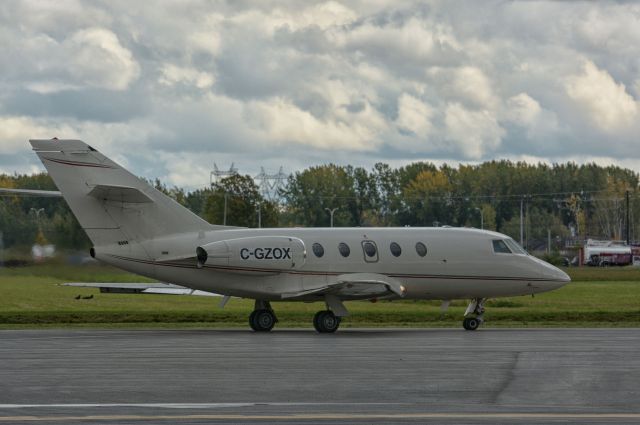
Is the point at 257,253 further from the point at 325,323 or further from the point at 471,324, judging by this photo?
the point at 471,324

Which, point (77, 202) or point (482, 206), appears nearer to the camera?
point (77, 202)

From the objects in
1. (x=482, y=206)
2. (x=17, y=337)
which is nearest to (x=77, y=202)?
(x=17, y=337)

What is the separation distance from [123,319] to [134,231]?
30.7 ft

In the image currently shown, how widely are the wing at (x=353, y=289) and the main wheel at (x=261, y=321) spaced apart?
3.41 feet

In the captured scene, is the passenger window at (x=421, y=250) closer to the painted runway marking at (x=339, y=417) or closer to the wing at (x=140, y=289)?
the wing at (x=140, y=289)

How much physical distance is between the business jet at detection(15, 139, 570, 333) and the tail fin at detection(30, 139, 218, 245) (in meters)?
0.03

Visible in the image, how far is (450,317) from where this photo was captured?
151ft

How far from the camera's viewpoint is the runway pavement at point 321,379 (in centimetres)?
1692

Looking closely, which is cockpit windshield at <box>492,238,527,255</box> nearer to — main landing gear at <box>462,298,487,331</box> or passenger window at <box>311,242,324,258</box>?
main landing gear at <box>462,298,487,331</box>

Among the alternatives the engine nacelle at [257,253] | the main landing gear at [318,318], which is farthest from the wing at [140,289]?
the engine nacelle at [257,253]

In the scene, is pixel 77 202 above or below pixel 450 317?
above

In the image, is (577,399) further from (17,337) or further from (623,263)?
(623,263)

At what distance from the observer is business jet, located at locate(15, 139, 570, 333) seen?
35.9 m

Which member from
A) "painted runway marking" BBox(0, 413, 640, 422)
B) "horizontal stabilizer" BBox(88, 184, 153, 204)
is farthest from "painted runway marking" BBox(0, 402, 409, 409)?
"horizontal stabilizer" BBox(88, 184, 153, 204)
